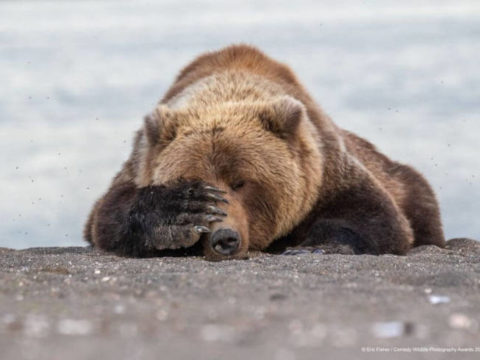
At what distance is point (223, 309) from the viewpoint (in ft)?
12.2

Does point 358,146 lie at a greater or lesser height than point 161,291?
greater

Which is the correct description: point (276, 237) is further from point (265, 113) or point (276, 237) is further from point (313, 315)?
point (313, 315)

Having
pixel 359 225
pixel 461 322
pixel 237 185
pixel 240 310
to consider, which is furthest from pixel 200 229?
pixel 461 322

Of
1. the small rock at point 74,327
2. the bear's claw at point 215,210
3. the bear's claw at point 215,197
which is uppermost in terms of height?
the bear's claw at point 215,197

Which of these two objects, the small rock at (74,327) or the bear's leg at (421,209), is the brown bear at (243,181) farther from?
the small rock at (74,327)

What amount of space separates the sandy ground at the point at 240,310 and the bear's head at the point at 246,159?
113cm

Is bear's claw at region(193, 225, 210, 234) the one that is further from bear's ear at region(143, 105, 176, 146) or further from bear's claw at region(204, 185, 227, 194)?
bear's ear at region(143, 105, 176, 146)

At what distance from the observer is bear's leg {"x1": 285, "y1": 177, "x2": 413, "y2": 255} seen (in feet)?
24.6

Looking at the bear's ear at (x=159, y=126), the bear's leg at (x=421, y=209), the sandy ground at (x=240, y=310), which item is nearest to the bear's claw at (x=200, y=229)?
the sandy ground at (x=240, y=310)

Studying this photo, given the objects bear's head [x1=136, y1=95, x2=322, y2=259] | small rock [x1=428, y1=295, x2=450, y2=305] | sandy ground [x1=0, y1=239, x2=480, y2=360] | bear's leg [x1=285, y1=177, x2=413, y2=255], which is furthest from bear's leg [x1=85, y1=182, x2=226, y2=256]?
small rock [x1=428, y1=295, x2=450, y2=305]

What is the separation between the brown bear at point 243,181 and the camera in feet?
22.6

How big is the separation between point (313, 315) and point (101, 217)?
4716 mm

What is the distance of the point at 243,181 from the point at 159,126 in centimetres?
99

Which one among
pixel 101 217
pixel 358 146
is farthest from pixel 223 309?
pixel 358 146
